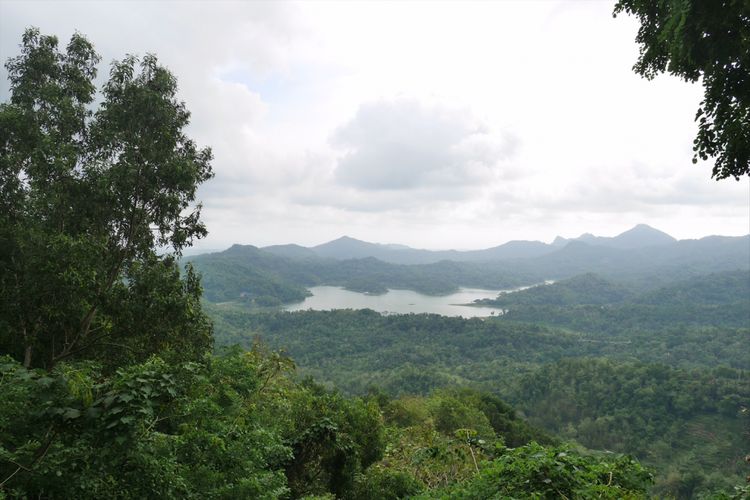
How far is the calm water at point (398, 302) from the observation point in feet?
417

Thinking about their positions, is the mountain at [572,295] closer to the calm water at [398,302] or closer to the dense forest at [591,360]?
the dense forest at [591,360]

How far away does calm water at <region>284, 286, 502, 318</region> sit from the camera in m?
127

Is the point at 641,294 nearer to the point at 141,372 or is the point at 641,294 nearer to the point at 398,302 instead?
the point at 398,302

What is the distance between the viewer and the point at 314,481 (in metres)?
7.93

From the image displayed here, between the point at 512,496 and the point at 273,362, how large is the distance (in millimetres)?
8054

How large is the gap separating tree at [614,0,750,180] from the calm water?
11836 cm

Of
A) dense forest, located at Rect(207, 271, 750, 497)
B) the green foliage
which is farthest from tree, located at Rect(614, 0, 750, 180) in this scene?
dense forest, located at Rect(207, 271, 750, 497)

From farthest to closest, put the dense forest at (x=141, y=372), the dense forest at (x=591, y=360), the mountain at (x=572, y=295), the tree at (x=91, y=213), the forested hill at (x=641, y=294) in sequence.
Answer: the mountain at (x=572, y=295) < the forested hill at (x=641, y=294) < the dense forest at (x=591, y=360) < the tree at (x=91, y=213) < the dense forest at (x=141, y=372)

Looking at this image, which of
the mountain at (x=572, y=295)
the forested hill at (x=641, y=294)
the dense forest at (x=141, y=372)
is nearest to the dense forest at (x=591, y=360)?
the forested hill at (x=641, y=294)

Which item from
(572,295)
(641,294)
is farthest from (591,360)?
(641,294)

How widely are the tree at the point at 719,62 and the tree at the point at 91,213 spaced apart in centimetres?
728

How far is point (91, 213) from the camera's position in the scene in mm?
6527

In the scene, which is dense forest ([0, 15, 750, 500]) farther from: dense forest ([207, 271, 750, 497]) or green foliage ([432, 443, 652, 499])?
dense forest ([207, 271, 750, 497])

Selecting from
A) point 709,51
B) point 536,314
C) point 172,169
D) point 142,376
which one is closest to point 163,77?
point 172,169
